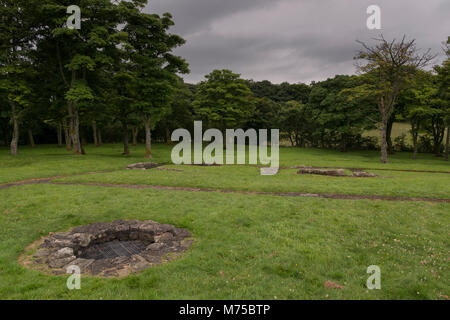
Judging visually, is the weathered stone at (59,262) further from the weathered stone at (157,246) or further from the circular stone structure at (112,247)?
the weathered stone at (157,246)

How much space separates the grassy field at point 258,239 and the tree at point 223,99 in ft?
96.9

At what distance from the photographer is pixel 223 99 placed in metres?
44.3

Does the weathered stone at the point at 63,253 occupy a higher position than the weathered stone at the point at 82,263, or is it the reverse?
the weathered stone at the point at 63,253

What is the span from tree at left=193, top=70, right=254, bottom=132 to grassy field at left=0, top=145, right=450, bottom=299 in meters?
29.5

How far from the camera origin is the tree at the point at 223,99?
42844mm

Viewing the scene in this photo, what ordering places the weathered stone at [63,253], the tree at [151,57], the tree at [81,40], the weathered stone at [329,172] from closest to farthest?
the weathered stone at [63,253], the weathered stone at [329,172], the tree at [81,40], the tree at [151,57]

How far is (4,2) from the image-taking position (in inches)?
993

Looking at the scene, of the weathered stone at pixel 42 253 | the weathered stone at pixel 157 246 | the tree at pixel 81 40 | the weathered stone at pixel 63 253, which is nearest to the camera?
the weathered stone at pixel 63 253

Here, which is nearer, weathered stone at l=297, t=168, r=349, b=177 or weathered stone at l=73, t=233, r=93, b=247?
weathered stone at l=73, t=233, r=93, b=247

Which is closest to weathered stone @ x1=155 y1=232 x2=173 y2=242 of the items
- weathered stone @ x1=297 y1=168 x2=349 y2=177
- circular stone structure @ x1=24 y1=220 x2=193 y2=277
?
circular stone structure @ x1=24 y1=220 x2=193 y2=277

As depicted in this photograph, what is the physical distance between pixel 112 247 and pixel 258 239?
4.56 m

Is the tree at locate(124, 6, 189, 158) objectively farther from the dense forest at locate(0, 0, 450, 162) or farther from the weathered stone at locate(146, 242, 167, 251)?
the weathered stone at locate(146, 242, 167, 251)

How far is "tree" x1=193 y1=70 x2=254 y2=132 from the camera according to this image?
141ft

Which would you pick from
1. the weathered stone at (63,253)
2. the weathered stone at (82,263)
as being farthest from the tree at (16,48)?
the weathered stone at (82,263)
